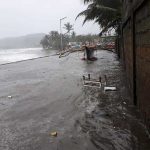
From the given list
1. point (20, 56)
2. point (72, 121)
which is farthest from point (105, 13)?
point (20, 56)

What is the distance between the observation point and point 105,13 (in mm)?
21953

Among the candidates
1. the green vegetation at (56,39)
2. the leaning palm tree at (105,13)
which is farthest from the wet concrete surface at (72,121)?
the green vegetation at (56,39)

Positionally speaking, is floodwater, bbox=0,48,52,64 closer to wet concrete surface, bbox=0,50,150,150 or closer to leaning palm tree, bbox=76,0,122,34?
leaning palm tree, bbox=76,0,122,34

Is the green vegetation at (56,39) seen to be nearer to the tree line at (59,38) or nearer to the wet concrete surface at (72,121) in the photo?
the tree line at (59,38)

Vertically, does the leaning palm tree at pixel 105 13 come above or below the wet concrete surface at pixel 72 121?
above

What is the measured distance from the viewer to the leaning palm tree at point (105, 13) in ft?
68.5

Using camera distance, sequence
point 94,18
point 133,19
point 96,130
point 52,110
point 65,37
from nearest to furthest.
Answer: point 96,130 → point 133,19 → point 52,110 → point 94,18 → point 65,37

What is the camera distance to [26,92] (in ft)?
41.4

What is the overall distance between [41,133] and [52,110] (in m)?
2.14

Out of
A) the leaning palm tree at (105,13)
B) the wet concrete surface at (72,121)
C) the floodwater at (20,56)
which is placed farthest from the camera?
the floodwater at (20,56)

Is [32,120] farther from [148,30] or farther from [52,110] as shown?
[148,30]

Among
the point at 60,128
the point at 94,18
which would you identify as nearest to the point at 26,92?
the point at 60,128

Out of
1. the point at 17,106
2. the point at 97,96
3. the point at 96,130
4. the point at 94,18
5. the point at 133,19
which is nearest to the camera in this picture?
the point at 96,130

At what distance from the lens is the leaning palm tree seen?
2088 cm
